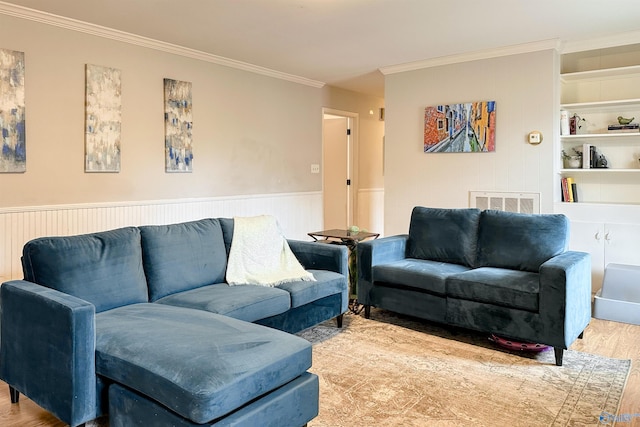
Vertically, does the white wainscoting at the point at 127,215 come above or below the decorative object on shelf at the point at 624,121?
below

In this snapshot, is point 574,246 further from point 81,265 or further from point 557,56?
point 81,265

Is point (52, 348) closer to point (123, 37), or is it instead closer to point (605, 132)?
point (123, 37)

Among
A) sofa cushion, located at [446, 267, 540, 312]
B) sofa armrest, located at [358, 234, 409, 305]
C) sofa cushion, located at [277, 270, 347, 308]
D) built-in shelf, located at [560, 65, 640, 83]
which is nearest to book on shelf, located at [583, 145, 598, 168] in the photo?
built-in shelf, located at [560, 65, 640, 83]

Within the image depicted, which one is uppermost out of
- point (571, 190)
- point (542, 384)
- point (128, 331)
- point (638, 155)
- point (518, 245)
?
point (638, 155)

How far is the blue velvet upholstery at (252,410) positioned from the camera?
176 centimetres

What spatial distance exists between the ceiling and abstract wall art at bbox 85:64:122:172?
0.45 metres

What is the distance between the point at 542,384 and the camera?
2.66 m

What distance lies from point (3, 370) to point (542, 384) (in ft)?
9.42

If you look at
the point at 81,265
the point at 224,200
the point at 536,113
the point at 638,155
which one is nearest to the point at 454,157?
the point at 536,113

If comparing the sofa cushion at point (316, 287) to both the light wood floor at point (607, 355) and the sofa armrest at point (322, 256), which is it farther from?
the light wood floor at point (607, 355)

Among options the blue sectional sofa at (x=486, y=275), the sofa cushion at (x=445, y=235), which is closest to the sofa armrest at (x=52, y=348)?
the blue sectional sofa at (x=486, y=275)

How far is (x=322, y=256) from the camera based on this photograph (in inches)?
143

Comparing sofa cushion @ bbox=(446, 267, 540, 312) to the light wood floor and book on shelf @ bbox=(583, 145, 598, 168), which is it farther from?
book on shelf @ bbox=(583, 145, 598, 168)

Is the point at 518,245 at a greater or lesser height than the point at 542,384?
greater
